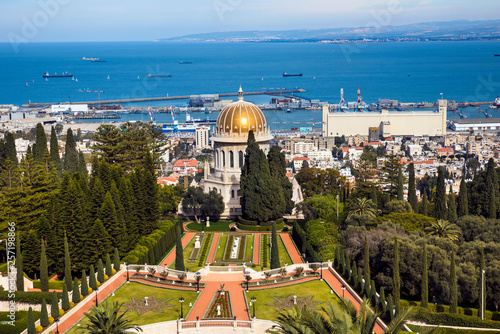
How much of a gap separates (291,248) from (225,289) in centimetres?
1169

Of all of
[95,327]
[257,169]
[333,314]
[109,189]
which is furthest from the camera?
[257,169]

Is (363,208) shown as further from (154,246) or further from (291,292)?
(154,246)

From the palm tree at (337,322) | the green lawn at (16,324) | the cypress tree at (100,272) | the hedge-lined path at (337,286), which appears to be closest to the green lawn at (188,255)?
the cypress tree at (100,272)

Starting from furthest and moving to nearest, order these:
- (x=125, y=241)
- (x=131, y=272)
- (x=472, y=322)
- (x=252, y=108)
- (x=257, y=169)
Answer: (x=252, y=108) < (x=257, y=169) < (x=125, y=241) < (x=131, y=272) < (x=472, y=322)

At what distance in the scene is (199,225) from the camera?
5678 cm

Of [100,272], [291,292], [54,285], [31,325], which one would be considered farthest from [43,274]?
[291,292]

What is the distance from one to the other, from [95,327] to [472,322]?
1856 cm

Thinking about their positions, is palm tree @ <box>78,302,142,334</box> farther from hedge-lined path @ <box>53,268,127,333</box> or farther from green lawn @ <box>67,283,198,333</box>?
green lawn @ <box>67,283,198,333</box>

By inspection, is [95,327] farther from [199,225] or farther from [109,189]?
[199,225]

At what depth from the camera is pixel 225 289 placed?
38.6 m

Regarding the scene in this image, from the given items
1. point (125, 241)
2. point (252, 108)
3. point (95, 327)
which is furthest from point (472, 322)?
point (252, 108)

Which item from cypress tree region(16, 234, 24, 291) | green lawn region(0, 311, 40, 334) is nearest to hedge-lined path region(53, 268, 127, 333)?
green lawn region(0, 311, 40, 334)

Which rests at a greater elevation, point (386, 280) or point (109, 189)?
point (109, 189)

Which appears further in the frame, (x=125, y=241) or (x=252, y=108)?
(x=252, y=108)
